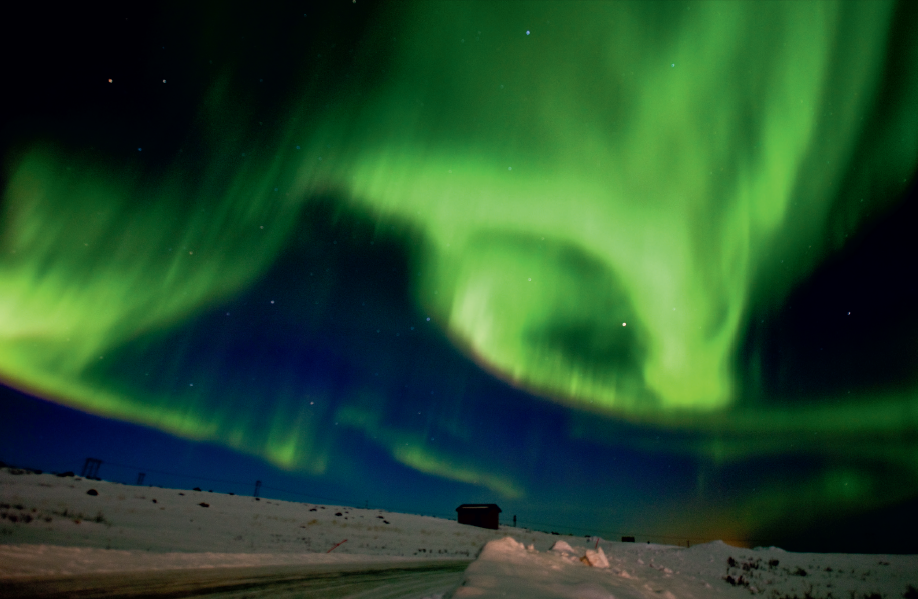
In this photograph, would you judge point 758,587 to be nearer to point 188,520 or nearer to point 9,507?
point 188,520

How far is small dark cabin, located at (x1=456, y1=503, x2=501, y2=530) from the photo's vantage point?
66.5 metres

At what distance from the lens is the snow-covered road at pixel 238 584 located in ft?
26.6

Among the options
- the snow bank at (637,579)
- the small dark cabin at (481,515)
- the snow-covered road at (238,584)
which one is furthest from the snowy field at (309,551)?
the small dark cabin at (481,515)

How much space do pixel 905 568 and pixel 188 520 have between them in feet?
177

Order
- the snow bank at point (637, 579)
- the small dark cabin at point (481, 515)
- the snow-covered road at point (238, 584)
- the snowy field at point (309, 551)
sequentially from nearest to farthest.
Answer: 1. the snow bank at point (637, 579)
2. the snow-covered road at point (238, 584)
3. the snowy field at point (309, 551)
4. the small dark cabin at point (481, 515)

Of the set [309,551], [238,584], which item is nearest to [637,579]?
[238,584]

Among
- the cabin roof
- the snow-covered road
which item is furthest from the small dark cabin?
the snow-covered road

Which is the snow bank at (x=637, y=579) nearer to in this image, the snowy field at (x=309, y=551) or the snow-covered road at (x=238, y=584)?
the snowy field at (x=309, y=551)

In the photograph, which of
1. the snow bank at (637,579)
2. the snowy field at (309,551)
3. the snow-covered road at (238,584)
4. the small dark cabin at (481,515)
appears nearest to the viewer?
the snow bank at (637,579)

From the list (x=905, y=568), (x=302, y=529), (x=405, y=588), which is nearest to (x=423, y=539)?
(x=302, y=529)

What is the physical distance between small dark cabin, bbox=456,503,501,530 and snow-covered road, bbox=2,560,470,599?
57658 millimetres

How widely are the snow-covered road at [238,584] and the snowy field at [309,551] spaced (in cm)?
69

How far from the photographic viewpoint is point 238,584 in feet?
32.9

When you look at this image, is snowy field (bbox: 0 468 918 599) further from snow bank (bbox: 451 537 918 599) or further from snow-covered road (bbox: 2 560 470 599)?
snow-covered road (bbox: 2 560 470 599)
